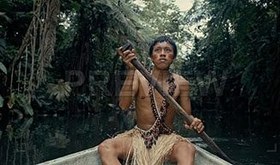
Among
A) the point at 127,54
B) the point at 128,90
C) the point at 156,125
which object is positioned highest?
the point at 127,54

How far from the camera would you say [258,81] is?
15.6 metres

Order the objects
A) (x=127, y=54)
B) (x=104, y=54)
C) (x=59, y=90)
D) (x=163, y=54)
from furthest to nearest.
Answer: (x=104, y=54) → (x=59, y=90) → (x=163, y=54) → (x=127, y=54)

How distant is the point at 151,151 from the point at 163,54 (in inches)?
26.5

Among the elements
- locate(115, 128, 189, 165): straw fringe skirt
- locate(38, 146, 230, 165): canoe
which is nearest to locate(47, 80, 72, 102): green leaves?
locate(38, 146, 230, 165): canoe

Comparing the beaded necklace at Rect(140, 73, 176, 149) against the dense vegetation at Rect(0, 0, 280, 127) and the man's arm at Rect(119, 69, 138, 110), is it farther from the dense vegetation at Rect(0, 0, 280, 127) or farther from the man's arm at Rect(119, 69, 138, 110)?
the dense vegetation at Rect(0, 0, 280, 127)

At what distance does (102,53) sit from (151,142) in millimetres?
15982

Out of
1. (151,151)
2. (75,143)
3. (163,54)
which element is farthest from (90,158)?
(75,143)

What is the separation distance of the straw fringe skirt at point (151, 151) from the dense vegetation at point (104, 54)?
500cm

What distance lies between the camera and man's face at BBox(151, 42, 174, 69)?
11.3 ft

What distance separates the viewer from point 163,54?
3.43m

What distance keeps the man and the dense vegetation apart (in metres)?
4.86

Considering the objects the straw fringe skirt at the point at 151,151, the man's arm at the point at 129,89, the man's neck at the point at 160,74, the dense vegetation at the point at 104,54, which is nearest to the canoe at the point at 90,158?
the straw fringe skirt at the point at 151,151

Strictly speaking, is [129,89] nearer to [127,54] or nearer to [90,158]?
[127,54]

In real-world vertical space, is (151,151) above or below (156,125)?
below
